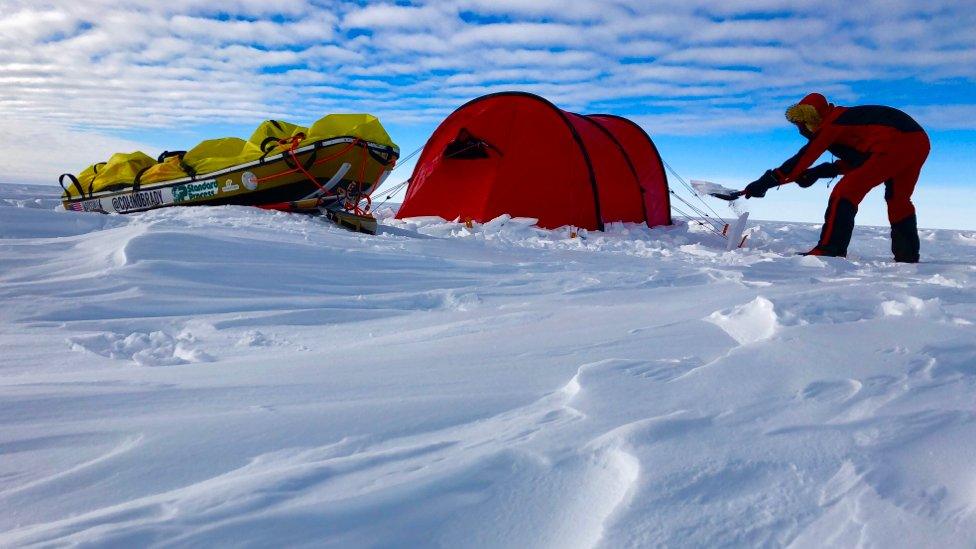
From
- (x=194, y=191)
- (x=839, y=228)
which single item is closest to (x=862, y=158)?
(x=839, y=228)

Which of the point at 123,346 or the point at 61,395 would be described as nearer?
the point at 61,395

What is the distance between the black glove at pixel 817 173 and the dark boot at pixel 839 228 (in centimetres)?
42

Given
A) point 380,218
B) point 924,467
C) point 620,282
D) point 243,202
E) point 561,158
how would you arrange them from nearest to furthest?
point 924,467, point 620,282, point 243,202, point 561,158, point 380,218

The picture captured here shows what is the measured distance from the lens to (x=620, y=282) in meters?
3.38

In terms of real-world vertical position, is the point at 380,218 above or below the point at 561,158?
below

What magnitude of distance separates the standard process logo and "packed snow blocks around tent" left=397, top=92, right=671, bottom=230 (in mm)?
2140

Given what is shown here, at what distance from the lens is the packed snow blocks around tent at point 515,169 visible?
7.16m

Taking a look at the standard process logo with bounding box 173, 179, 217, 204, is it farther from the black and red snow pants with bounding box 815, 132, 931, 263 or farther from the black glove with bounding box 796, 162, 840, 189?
the black and red snow pants with bounding box 815, 132, 931, 263

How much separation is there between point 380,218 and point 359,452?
22.1 ft

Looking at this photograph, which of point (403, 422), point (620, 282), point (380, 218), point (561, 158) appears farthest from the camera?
point (380, 218)

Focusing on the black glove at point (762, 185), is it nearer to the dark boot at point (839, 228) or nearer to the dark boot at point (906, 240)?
the dark boot at point (839, 228)

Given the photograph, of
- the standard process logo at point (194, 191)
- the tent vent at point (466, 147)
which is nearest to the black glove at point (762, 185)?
the tent vent at point (466, 147)

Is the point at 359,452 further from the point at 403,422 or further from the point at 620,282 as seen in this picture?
the point at 620,282

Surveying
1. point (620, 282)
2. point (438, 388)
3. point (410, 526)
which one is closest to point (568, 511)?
point (410, 526)
